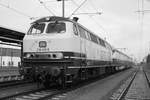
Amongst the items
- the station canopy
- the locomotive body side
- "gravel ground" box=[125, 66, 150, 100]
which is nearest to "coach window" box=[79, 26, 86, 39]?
"gravel ground" box=[125, 66, 150, 100]

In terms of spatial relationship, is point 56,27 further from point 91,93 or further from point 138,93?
point 138,93

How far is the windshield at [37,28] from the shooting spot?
503 inches

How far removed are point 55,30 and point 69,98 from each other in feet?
12.9

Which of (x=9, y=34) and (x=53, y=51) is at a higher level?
(x=9, y=34)

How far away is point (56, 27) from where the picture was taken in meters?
12.6

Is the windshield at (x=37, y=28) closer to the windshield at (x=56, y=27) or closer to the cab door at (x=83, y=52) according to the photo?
the windshield at (x=56, y=27)

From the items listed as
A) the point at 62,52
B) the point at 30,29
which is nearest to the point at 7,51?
the point at 30,29

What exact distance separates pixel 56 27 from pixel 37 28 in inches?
45.8

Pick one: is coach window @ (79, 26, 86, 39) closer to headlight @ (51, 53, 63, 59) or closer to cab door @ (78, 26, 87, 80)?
cab door @ (78, 26, 87, 80)

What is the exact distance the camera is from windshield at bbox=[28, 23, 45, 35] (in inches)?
503

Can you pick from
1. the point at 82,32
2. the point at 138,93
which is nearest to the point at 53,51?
the point at 82,32

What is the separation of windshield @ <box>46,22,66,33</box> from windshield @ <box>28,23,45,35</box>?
0.42 m

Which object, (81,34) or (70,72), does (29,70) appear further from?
(81,34)

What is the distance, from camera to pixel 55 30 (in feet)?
40.8
